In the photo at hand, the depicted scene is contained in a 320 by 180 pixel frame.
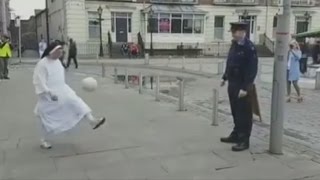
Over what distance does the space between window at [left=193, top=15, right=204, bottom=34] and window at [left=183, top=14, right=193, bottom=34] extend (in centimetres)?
43

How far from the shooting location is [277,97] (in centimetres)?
624

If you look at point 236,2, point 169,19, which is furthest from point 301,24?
point 169,19

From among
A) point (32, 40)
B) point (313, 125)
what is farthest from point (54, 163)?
point (32, 40)

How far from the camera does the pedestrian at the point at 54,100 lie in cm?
642

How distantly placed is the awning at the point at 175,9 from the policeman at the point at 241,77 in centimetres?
3503

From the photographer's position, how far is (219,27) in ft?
146

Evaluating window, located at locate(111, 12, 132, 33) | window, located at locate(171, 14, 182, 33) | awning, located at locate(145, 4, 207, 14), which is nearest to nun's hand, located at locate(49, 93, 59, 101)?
window, located at locate(111, 12, 132, 33)

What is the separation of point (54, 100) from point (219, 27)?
39443 millimetres

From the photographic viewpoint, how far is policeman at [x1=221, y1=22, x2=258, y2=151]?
6352mm

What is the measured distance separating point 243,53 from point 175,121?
2853 mm

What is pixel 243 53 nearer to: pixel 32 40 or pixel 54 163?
pixel 54 163

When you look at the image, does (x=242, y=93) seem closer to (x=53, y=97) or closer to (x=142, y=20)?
(x=53, y=97)

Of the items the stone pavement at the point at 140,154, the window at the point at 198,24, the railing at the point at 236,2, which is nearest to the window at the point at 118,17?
the window at the point at 198,24

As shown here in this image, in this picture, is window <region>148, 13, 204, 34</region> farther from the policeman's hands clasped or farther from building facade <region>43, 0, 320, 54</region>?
the policeman's hands clasped
